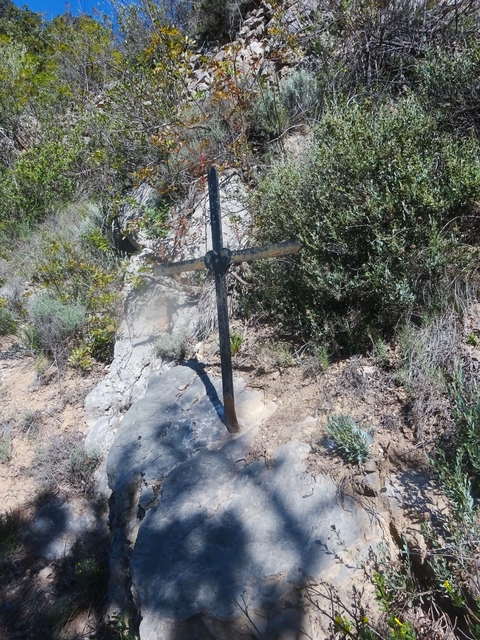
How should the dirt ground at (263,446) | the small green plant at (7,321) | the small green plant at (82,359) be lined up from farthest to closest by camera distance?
the small green plant at (7,321) < the small green plant at (82,359) < the dirt ground at (263,446)

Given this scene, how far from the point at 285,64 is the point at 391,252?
433 cm

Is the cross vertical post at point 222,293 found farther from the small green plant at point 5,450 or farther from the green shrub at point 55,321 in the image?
the green shrub at point 55,321

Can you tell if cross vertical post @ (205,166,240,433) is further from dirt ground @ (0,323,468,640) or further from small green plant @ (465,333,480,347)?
small green plant @ (465,333,480,347)

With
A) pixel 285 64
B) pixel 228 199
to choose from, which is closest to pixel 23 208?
pixel 228 199

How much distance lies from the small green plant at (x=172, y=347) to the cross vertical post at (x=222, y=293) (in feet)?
3.98

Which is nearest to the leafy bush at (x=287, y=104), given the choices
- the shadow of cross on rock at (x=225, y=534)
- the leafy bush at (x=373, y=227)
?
the leafy bush at (x=373, y=227)

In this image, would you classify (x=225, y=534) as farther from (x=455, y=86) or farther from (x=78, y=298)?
(x=455, y=86)

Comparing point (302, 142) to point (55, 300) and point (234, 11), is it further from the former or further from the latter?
point (234, 11)

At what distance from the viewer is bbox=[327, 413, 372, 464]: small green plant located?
2465 millimetres

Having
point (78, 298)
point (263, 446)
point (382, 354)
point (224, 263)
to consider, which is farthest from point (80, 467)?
point (382, 354)

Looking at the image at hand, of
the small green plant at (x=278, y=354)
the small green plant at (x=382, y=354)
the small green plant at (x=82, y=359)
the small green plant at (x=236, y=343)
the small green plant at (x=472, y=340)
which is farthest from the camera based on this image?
the small green plant at (x=82, y=359)

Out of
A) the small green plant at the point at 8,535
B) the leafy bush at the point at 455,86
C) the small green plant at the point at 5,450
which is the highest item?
the leafy bush at the point at 455,86

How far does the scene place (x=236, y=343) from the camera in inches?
151

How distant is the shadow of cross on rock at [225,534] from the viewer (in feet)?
6.98
